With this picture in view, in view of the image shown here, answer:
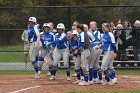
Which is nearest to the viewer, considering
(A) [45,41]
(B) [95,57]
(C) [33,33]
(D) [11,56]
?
(B) [95,57]

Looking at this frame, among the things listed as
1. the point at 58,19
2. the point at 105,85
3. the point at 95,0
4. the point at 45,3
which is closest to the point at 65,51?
the point at 105,85

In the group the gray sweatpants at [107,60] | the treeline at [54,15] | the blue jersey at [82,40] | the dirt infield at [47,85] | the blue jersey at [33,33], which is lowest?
the dirt infield at [47,85]

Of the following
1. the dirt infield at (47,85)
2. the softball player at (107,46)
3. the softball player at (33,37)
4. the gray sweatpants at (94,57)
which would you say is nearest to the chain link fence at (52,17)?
the dirt infield at (47,85)

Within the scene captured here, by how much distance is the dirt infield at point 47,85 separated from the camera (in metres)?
14.9

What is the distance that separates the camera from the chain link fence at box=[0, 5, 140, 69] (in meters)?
21.4

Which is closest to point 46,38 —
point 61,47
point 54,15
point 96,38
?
point 61,47

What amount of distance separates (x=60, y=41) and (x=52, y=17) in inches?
177

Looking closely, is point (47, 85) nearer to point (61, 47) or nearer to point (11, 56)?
point (61, 47)

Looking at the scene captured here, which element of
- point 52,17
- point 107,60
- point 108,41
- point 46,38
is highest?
point 52,17

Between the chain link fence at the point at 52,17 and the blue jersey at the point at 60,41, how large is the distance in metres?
3.86

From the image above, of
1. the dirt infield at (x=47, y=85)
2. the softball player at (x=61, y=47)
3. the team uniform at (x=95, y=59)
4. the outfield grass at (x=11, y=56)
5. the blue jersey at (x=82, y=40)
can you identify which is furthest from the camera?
the outfield grass at (x=11, y=56)

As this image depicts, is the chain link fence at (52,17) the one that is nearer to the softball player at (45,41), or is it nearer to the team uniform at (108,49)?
the softball player at (45,41)

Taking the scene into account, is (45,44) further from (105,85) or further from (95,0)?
(95,0)

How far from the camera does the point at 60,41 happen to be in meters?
17.5
